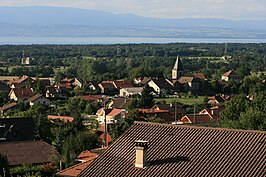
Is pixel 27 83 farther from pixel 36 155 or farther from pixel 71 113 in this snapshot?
pixel 36 155

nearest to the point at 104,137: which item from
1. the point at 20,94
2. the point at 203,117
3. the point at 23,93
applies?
the point at 203,117

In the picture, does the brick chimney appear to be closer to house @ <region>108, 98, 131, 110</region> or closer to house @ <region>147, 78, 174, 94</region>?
house @ <region>108, 98, 131, 110</region>

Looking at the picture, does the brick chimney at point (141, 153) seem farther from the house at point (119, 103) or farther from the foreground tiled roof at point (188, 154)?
the house at point (119, 103)

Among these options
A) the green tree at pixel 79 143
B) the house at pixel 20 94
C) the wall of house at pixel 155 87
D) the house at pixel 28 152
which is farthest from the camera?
the wall of house at pixel 155 87

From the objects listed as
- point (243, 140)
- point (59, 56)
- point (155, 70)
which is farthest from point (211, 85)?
point (59, 56)

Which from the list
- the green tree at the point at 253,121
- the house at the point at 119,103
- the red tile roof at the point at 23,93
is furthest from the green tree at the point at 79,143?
the red tile roof at the point at 23,93

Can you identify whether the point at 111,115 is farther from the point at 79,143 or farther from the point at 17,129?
the point at 79,143
